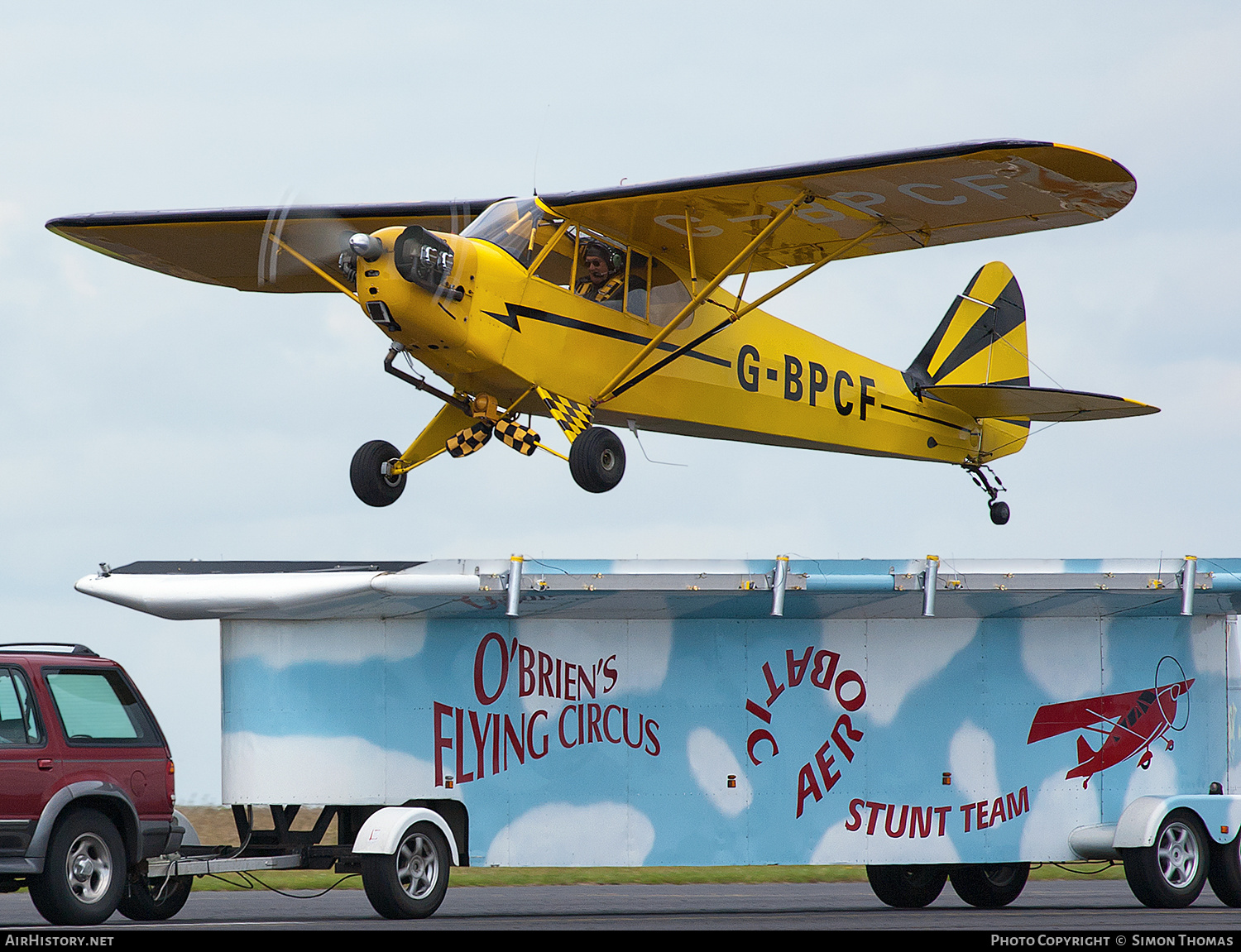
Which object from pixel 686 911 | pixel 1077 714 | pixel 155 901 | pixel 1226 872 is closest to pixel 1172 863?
pixel 1226 872

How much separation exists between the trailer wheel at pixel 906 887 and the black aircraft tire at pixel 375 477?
236 inches

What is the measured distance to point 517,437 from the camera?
1490 centimetres

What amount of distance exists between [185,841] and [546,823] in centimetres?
276

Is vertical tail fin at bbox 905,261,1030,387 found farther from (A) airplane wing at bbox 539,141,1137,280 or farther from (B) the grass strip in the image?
(B) the grass strip

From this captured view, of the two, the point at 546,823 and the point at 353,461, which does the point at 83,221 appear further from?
the point at 546,823

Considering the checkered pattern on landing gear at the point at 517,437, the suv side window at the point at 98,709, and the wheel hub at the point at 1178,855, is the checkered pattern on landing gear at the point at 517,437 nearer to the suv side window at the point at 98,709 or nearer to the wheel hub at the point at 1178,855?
the suv side window at the point at 98,709

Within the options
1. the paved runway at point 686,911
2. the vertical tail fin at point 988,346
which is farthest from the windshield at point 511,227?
the vertical tail fin at point 988,346

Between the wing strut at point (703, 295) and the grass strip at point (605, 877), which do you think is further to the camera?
the grass strip at point (605, 877)

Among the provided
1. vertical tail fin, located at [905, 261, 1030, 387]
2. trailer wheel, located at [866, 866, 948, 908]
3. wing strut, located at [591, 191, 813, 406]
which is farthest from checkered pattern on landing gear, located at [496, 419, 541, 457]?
vertical tail fin, located at [905, 261, 1030, 387]

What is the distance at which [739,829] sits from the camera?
12859 millimetres

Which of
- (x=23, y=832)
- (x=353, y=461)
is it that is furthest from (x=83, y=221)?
(x=23, y=832)

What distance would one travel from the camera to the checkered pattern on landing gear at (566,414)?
14922 millimetres

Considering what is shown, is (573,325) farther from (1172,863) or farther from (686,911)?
(1172,863)

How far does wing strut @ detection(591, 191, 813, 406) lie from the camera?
51.1ft
